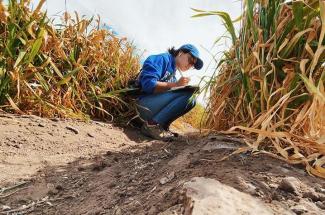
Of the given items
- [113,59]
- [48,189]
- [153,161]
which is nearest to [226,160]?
[153,161]

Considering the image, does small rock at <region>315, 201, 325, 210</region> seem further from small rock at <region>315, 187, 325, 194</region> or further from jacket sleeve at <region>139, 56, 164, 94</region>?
jacket sleeve at <region>139, 56, 164, 94</region>

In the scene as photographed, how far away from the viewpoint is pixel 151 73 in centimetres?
324

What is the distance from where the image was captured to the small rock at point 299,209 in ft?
2.96

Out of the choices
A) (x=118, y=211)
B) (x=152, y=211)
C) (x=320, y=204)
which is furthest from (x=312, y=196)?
(x=118, y=211)

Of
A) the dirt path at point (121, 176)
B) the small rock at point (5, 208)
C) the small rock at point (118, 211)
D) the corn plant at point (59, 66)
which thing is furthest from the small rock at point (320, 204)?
the corn plant at point (59, 66)

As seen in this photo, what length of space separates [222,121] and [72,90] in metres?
1.50

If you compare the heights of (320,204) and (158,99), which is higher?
(320,204)

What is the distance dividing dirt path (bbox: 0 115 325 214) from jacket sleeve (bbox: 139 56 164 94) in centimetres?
89

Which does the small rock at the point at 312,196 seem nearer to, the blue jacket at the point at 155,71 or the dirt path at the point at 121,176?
the dirt path at the point at 121,176

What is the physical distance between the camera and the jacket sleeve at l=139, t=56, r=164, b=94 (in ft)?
10.6

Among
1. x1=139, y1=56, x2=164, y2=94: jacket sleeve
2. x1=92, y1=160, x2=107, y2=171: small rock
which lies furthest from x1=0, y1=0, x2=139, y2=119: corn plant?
x1=92, y1=160, x2=107, y2=171: small rock

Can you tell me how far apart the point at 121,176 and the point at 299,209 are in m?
0.76

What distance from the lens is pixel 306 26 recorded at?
1.45m

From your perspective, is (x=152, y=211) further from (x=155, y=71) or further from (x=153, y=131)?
(x=155, y=71)
